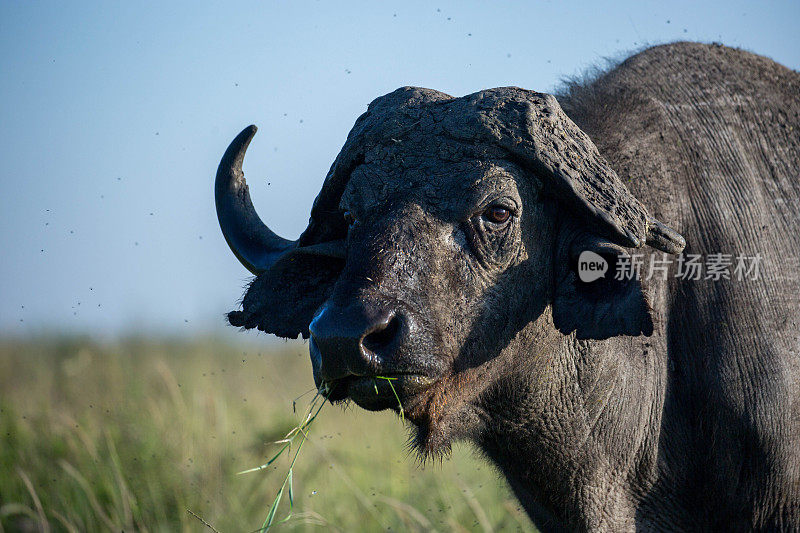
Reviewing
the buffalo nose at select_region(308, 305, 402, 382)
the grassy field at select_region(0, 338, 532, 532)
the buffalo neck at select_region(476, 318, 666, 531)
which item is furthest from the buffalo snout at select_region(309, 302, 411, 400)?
the grassy field at select_region(0, 338, 532, 532)

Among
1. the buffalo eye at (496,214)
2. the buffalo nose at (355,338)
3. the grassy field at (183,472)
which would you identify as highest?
the buffalo eye at (496,214)

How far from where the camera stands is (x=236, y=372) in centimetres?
1242

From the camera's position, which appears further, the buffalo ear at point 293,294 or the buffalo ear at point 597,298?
the buffalo ear at point 293,294

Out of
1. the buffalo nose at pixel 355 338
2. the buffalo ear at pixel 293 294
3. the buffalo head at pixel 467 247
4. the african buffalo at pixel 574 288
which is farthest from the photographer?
the buffalo ear at pixel 293 294

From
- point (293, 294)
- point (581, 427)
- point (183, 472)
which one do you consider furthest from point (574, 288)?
point (183, 472)

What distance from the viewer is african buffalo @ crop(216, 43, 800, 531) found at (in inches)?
114

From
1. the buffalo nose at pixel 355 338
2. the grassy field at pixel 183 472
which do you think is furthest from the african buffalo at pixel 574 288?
the grassy field at pixel 183 472

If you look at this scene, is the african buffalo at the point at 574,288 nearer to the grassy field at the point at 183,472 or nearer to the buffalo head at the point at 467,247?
the buffalo head at the point at 467,247

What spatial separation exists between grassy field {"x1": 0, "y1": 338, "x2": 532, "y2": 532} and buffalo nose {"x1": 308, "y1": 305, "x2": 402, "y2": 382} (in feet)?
5.68

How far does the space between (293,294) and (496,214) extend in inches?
45.9

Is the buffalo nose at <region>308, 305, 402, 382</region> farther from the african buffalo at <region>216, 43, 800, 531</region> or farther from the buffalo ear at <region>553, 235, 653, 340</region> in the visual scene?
the buffalo ear at <region>553, 235, 653, 340</region>

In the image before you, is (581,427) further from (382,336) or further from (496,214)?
(382,336)

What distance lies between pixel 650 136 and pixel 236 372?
9.80 metres

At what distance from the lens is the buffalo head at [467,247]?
273cm
